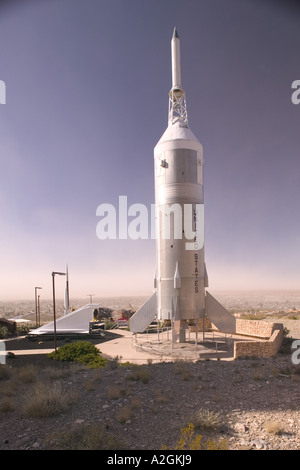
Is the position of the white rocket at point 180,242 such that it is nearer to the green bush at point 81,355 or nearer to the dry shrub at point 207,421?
the green bush at point 81,355

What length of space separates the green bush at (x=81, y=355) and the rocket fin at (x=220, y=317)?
7329 mm

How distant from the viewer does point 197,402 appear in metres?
9.30

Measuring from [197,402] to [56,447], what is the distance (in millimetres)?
4554

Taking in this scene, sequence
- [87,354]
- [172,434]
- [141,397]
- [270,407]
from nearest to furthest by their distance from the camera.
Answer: [172,434]
[270,407]
[141,397]
[87,354]

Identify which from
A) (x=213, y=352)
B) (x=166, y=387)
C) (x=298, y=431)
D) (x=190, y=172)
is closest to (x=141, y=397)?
(x=166, y=387)

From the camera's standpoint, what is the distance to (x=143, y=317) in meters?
18.9

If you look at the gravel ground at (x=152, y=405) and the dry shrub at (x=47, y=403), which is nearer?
the gravel ground at (x=152, y=405)

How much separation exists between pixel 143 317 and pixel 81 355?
4.96 m

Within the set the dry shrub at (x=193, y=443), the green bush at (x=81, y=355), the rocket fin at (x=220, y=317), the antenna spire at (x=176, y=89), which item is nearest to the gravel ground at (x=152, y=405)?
the dry shrub at (x=193, y=443)

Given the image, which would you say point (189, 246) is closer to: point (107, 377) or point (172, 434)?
point (107, 377)

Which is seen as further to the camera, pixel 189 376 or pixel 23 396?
pixel 189 376

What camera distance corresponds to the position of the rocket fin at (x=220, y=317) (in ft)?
60.0

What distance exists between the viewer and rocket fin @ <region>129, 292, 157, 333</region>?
18.7 metres

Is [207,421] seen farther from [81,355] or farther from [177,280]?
[177,280]
